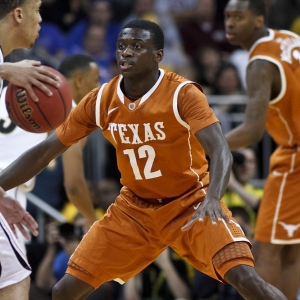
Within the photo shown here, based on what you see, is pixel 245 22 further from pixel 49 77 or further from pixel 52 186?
pixel 52 186

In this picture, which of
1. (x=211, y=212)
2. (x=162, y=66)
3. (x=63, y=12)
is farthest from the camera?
(x=63, y=12)

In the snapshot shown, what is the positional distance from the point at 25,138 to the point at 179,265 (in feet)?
8.31

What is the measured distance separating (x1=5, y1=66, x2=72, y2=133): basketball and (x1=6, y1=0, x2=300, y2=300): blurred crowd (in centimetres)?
282

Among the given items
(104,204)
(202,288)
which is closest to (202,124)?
(202,288)

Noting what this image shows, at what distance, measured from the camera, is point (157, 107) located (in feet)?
16.5

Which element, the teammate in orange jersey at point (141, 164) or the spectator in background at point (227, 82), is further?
the spectator in background at point (227, 82)

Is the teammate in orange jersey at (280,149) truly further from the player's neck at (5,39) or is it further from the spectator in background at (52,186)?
the spectator in background at (52,186)

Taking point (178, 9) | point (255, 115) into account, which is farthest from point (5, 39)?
point (178, 9)

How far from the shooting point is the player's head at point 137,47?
16.6 feet

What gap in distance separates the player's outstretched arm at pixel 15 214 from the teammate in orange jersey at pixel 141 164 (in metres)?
0.51

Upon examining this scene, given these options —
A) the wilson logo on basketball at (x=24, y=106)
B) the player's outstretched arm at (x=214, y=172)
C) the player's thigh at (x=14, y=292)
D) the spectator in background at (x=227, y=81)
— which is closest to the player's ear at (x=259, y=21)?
the player's outstretched arm at (x=214, y=172)

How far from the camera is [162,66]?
10633 mm

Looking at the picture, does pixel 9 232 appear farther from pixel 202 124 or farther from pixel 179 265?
pixel 179 265

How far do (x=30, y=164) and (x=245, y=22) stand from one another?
2.27m
